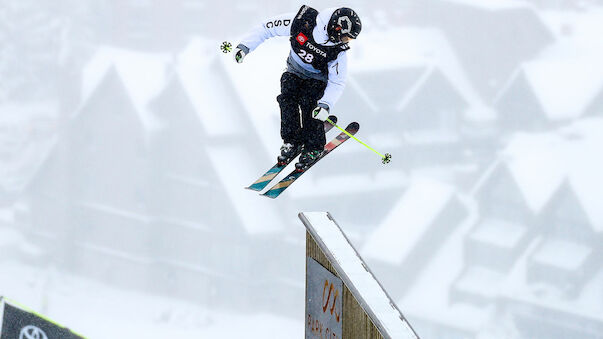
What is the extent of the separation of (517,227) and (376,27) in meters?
38.6

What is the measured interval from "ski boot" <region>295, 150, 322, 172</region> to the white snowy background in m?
55.5

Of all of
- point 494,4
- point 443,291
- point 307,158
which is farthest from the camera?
point 494,4

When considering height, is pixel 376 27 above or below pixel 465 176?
above

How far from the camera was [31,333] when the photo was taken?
1048cm

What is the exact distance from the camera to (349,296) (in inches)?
192

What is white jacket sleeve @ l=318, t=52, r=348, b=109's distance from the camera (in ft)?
20.6

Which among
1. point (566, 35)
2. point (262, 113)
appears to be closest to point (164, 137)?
point (262, 113)

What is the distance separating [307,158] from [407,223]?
72.2m

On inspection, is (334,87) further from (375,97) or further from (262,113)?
(375,97)

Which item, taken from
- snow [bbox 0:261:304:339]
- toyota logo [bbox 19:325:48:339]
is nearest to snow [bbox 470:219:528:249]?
snow [bbox 0:261:304:339]

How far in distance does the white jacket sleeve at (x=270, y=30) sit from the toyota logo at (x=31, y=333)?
224 inches

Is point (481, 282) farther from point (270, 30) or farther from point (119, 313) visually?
point (270, 30)

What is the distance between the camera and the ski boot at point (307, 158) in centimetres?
676

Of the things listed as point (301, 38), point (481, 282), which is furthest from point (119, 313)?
point (301, 38)
